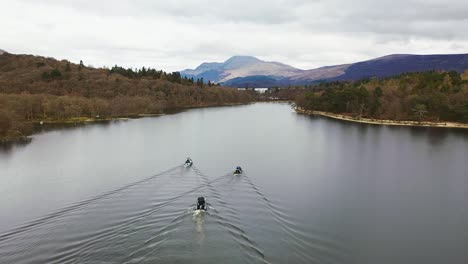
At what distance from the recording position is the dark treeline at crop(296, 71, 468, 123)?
7431 centimetres

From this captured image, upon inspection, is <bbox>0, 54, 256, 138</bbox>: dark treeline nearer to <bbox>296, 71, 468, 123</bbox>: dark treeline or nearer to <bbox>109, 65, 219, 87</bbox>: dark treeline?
<bbox>109, 65, 219, 87</bbox>: dark treeline

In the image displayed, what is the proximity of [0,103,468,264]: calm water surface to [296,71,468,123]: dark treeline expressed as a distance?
3551cm

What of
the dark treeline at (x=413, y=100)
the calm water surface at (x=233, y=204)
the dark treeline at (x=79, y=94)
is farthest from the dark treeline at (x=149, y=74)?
the calm water surface at (x=233, y=204)

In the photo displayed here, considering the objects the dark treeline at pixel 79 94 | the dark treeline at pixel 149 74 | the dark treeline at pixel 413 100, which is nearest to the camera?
the dark treeline at pixel 79 94

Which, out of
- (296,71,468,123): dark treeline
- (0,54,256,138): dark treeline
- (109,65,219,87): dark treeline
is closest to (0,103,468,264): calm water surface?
(0,54,256,138): dark treeline

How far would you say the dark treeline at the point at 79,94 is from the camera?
2864 inches

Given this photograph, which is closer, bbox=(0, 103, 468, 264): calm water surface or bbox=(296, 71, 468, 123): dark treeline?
bbox=(0, 103, 468, 264): calm water surface

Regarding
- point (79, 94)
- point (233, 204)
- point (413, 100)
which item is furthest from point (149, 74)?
point (233, 204)

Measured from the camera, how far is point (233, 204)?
22.7 m

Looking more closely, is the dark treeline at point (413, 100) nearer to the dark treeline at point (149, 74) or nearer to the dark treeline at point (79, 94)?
the dark treeline at point (79, 94)

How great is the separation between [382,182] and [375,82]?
91.9 meters

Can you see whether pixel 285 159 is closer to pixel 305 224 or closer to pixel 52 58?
pixel 305 224

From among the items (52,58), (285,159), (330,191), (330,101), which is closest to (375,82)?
(330,101)

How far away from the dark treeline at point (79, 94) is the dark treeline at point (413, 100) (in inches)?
2187
